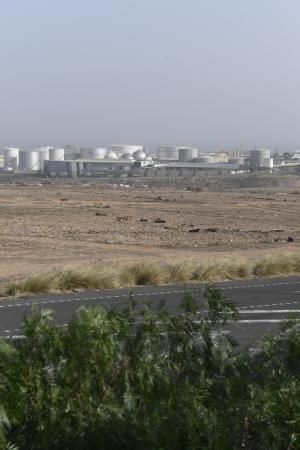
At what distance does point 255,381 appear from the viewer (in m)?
5.41

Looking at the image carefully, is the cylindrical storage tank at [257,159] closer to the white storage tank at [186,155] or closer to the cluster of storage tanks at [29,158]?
the white storage tank at [186,155]

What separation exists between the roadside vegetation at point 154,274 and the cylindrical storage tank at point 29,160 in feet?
384

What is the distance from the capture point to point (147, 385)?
17.4 feet

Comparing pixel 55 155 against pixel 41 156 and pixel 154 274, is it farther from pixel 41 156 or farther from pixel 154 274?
pixel 154 274

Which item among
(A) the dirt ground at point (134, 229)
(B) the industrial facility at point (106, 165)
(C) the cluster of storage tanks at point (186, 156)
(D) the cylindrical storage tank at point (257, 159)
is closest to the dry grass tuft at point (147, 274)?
(A) the dirt ground at point (134, 229)

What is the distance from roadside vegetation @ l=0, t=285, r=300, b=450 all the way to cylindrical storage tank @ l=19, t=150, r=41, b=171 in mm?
134211

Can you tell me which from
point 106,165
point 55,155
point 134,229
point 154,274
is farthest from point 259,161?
point 154,274

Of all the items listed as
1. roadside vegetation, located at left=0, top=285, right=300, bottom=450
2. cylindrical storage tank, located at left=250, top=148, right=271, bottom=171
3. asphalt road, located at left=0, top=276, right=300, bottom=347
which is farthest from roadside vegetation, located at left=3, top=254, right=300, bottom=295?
cylindrical storage tank, located at left=250, top=148, right=271, bottom=171

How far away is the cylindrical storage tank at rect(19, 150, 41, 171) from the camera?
139m

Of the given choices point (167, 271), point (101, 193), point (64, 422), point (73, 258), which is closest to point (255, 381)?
point (64, 422)

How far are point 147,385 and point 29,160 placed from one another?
135846mm

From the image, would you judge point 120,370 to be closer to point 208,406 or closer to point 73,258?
point 208,406

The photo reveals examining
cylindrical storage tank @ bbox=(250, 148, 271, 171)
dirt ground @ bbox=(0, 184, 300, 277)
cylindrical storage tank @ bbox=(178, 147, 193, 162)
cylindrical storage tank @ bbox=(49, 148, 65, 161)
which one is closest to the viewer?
dirt ground @ bbox=(0, 184, 300, 277)

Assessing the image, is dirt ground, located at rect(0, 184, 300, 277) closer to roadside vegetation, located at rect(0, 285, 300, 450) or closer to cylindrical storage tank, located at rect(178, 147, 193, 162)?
roadside vegetation, located at rect(0, 285, 300, 450)
